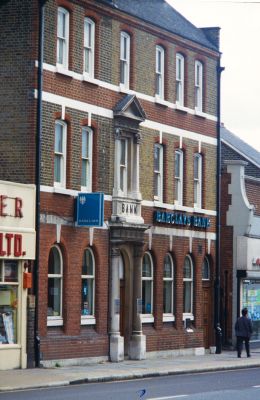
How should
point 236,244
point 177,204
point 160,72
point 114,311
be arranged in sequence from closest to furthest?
1. point 114,311
2. point 160,72
3. point 177,204
4. point 236,244

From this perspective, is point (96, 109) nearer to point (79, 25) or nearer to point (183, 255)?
point (79, 25)

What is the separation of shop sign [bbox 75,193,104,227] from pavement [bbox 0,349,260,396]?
13.5 feet

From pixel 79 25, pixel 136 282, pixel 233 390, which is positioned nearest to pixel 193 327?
pixel 136 282

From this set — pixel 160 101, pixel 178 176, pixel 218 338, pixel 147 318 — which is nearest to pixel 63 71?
pixel 160 101

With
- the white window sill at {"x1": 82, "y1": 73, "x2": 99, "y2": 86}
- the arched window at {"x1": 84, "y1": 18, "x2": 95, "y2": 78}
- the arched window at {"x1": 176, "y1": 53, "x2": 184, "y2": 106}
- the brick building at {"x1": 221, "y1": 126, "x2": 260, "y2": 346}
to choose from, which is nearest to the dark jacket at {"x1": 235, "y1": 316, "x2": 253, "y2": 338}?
the brick building at {"x1": 221, "y1": 126, "x2": 260, "y2": 346}

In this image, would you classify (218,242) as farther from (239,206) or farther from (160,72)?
(160,72)

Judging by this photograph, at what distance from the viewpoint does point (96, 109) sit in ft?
127

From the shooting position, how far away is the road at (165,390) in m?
26.2

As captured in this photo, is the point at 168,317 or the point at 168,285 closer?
the point at 168,317

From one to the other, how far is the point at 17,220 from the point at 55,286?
310 cm

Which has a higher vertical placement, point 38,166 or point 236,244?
point 38,166

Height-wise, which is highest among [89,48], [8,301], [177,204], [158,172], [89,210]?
[89,48]

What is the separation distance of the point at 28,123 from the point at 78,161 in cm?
267

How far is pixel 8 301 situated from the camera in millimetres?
34625
